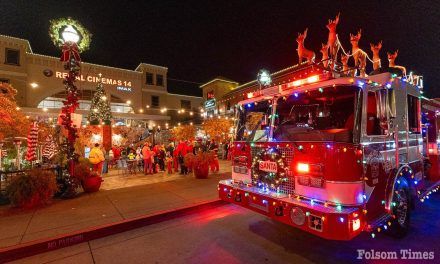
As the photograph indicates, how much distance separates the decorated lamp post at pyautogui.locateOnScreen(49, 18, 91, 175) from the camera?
9.02 m

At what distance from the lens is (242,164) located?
532 centimetres

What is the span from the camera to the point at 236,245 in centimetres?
464

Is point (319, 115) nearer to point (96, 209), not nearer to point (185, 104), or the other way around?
point (96, 209)

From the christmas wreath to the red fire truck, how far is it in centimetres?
2

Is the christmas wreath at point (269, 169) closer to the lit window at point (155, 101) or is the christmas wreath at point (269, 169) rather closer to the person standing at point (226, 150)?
the person standing at point (226, 150)

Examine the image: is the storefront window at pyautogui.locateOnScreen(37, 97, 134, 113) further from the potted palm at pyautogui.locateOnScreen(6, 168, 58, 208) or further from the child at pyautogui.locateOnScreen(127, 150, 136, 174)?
the potted palm at pyautogui.locateOnScreen(6, 168, 58, 208)

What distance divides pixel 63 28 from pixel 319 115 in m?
9.36

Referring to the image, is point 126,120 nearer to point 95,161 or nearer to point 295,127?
point 95,161

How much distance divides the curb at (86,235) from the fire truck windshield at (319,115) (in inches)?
136

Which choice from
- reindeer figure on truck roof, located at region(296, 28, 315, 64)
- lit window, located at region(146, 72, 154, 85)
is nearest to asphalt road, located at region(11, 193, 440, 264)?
reindeer figure on truck roof, located at region(296, 28, 315, 64)

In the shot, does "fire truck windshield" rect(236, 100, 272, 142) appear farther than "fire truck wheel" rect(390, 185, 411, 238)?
Yes

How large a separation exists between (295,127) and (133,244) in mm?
3929

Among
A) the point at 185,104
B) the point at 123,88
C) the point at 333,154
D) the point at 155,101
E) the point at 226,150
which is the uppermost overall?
the point at 123,88

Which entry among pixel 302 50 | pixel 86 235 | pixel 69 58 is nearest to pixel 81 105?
pixel 69 58
